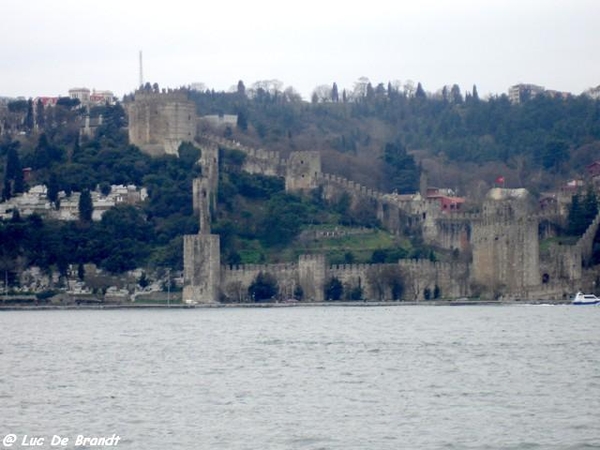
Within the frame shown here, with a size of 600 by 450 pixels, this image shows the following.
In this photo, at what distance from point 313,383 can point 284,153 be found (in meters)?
57.3

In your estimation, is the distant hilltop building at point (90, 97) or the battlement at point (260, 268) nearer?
the battlement at point (260, 268)

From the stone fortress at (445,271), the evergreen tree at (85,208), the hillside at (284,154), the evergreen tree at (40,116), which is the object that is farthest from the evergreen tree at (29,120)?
the stone fortress at (445,271)

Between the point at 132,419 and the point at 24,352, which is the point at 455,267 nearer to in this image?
the point at 24,352

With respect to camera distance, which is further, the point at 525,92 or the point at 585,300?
the point at 525,92

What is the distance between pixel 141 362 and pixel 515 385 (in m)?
12.4

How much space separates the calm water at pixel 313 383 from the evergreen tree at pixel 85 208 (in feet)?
51.7

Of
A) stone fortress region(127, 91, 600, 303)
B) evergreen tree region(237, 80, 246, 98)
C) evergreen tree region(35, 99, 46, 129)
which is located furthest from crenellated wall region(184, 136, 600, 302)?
evergreen tree region(237, 80, 246, 98)

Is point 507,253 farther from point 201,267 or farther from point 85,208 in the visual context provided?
point 85,208

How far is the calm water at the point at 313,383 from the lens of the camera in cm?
3622

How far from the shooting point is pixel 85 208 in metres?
86.0

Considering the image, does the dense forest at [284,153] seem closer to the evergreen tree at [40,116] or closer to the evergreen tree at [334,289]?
the evergreen tree at [40,116]

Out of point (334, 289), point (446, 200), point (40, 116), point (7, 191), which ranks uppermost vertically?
point (40, 116)

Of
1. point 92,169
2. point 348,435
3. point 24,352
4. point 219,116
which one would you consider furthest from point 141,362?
point 219,116

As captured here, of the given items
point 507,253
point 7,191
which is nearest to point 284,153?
point 7,191
